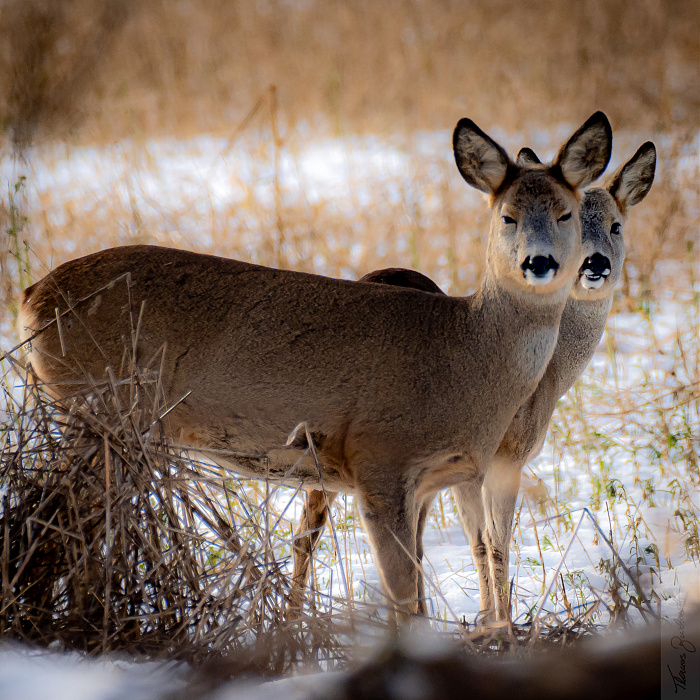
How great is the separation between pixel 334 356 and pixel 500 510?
1.03 meters

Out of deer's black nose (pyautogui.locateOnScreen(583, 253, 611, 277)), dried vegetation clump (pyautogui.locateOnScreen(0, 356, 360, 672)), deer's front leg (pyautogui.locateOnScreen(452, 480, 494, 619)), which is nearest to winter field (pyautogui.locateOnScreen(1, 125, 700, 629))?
deer's front leg (pyautogui.locateOnScreen(452, 480, 494, 619))

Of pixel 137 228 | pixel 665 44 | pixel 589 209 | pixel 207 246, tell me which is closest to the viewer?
pixel 589 209

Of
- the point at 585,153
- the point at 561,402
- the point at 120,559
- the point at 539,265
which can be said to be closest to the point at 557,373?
the point at 539,265

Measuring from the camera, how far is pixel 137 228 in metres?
7.47

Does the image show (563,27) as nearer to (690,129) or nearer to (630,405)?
(690,129)

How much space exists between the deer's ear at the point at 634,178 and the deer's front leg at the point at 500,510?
5.03 feet

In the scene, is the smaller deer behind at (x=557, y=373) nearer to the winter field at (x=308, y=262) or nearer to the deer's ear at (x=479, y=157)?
the winter field at (x=308, y=262)

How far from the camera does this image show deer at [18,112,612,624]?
3.43 metres

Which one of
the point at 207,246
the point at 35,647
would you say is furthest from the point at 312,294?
the point at 207,246

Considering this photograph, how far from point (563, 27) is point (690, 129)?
3.71 m

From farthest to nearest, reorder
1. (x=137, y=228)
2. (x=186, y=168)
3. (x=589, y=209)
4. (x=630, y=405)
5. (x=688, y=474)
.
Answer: (x=186, y=168), (x=137, y=228), (x=630, y=405), (x=688, y=474), (x=589, y=209)

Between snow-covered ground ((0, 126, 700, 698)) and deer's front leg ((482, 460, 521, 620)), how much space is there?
96 mm

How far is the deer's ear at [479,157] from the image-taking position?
372 centimetres

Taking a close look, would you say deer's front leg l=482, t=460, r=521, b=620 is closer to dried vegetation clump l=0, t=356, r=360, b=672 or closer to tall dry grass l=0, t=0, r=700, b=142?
dried vegetation clump l=0, t=356, r=360, b=672
